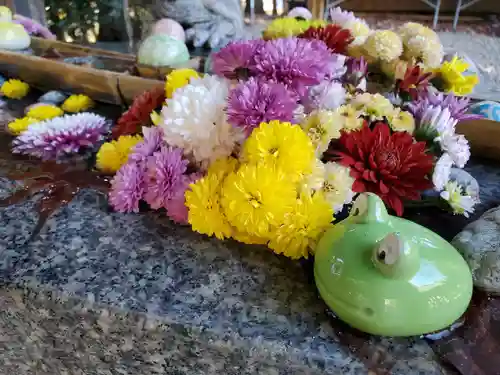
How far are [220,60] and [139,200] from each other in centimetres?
21

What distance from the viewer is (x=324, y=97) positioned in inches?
23.9

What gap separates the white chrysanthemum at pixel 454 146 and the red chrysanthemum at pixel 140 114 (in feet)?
1.34

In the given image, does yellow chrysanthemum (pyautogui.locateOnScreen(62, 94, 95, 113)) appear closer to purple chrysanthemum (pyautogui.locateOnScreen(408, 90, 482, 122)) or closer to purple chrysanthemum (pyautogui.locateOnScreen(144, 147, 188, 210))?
purple chrysanthemum (pyautogui.locateOnScreen(144, 147, 188, 210))

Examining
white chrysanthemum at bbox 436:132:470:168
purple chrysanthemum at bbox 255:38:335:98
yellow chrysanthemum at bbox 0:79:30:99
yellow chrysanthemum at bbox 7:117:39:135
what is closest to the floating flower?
purple chrysanthemum at bbox 255:38:335:98

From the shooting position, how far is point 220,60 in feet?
2.06

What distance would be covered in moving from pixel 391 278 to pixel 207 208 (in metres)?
0.23

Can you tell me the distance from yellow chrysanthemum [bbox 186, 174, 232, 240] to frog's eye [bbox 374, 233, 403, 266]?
0.66ft

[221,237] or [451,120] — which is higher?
[451,120]

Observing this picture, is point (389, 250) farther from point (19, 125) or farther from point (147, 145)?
point (19, 125)

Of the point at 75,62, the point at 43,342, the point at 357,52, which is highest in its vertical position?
the point at 357,52

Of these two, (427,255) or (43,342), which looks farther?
(43,342)

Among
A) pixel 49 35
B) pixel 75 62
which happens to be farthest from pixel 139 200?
pixel 49 35

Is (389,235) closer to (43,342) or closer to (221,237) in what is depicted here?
(221,237)

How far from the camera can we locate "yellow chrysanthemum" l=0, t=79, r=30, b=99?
3.62 feet
